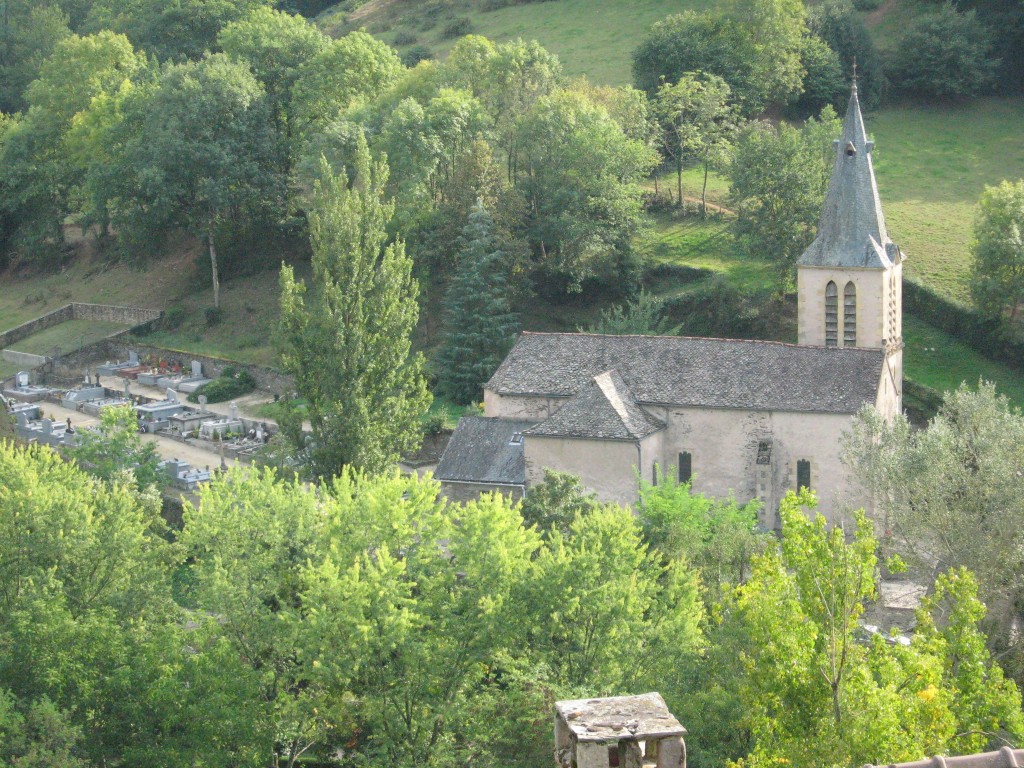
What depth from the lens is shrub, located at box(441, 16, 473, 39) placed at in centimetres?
10397

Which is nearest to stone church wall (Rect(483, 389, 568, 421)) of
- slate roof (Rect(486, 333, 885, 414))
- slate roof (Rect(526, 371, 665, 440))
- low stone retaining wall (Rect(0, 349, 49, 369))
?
slate roof (Rect(486, 333, 885, 414))

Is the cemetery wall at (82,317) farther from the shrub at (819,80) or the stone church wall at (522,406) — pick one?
the shrub at (819,80)

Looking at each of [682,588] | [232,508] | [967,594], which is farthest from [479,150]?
[967,594]

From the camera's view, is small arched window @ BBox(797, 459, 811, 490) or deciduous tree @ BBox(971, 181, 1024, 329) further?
deciduous tree @ BBox(971, 181, 1024, 329)

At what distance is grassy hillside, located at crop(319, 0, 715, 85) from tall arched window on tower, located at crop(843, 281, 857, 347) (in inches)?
1556

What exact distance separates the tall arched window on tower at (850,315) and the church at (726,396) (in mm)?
34

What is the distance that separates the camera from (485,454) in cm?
5169

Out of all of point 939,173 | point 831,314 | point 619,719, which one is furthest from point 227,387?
point 619,719

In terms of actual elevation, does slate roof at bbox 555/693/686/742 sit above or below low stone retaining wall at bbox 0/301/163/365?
above

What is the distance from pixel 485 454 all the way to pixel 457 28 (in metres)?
59.1

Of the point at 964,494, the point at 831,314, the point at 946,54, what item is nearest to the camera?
the point at 964,494

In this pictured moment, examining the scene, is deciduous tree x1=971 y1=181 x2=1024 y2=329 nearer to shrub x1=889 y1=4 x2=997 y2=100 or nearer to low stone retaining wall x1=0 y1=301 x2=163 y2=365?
shrub x1=889 y1=4 x2=997 y2=100

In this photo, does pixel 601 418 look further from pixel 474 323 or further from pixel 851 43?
Answer: pixel 851 43

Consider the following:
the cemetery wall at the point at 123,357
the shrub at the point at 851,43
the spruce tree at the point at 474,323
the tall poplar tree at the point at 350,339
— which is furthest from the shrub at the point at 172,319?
the shrub at the point at 851,43
